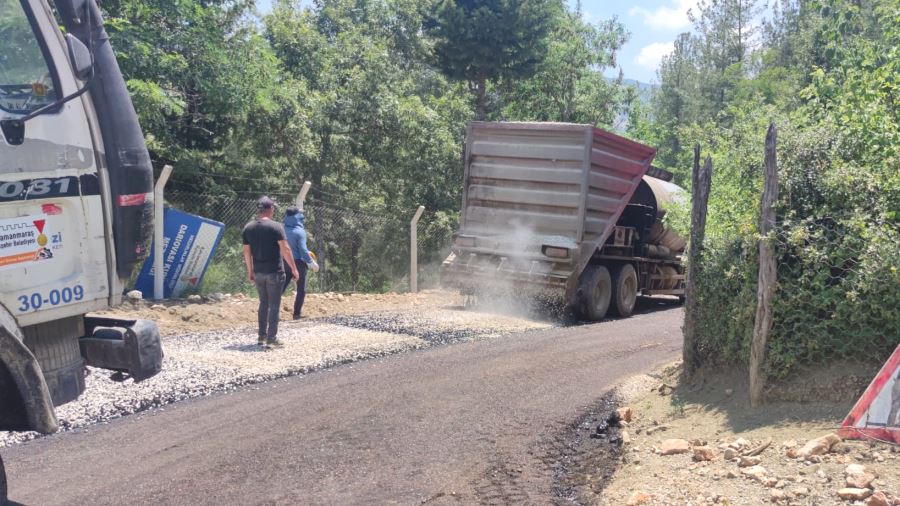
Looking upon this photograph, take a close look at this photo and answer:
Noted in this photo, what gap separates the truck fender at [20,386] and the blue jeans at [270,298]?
5347 mm

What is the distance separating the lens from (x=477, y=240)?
13.2 metres

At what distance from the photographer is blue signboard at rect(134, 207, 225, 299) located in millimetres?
12016

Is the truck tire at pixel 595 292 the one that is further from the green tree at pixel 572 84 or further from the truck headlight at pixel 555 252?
the green tree at pixel 572 84

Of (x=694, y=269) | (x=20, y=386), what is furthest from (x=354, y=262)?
(x=20, y=386)

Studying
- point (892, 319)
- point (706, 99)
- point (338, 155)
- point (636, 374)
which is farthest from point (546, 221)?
point (706, 99)

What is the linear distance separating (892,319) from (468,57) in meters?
17.2

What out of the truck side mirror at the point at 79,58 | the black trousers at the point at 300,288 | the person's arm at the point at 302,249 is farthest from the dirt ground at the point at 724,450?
the black trousers at the point at 300,288

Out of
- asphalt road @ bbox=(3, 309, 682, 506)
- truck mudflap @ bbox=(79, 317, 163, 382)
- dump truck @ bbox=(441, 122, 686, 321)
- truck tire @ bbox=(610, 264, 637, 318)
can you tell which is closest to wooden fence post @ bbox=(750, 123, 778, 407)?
asphalt road @ bbox=(3, 309, 682, 506)

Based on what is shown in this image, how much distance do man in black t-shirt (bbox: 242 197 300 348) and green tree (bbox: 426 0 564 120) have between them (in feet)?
42.0

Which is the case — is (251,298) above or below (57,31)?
below

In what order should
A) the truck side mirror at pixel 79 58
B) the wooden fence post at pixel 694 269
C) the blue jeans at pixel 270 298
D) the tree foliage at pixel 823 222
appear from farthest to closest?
the blue jeans at pixel 270 298, the wooden fence post at pixel 694 269, the tree foliage at pixel 823 222, the truck side mirror at pixel 79 58

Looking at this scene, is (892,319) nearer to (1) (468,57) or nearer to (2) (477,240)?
(2) (477,240)

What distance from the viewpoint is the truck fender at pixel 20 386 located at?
143 inches

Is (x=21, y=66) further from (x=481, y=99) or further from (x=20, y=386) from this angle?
(x=481, y=99)
